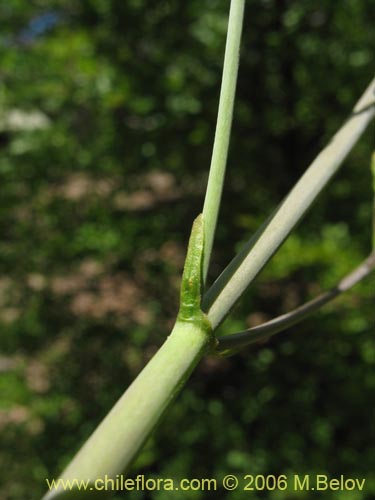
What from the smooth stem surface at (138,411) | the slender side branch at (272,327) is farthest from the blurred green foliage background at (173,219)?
the smooth stem surface at (138,411)

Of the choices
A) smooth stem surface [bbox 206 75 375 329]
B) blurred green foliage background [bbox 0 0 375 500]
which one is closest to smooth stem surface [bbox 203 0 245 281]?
smooth stem surface [bbox 206 75 375 329]

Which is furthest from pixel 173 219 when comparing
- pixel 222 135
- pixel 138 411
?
pixel 138 411

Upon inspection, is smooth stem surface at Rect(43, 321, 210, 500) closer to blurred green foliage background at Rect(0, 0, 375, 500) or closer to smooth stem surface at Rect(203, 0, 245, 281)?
smooth stem surface at Rect(203, 0, 245, 281)

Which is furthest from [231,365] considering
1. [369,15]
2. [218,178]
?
[218,178]

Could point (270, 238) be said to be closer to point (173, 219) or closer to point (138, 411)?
point (138, 411)

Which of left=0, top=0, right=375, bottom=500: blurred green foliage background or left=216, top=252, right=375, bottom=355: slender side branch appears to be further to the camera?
left=0, top=0, right=375, bottom=500: blurred green foliage background

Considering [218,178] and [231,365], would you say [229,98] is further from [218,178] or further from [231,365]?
[231,365]
